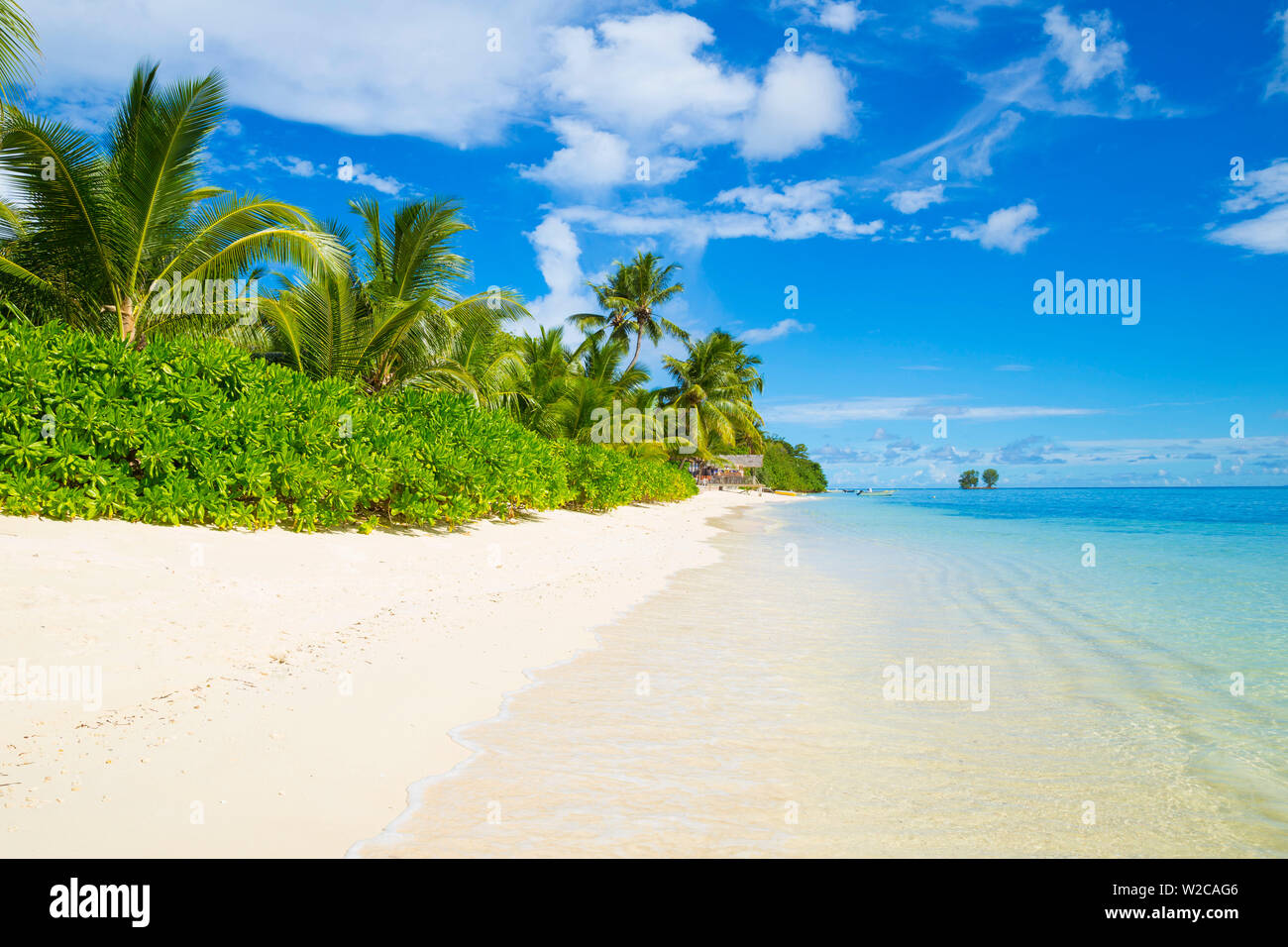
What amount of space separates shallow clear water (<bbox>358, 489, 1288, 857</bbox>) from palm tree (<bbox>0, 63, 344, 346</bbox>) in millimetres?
9524

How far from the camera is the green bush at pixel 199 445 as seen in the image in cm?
659

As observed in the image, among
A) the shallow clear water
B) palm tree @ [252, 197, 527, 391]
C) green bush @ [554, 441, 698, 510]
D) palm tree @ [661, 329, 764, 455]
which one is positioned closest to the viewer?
the shallow clear water

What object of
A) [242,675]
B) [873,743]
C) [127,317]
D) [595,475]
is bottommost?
[873,743]

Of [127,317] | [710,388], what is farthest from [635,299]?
[127,317]

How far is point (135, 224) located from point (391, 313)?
4961mm

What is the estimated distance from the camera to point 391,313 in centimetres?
1549

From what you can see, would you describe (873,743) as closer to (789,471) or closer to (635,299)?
(635,299)

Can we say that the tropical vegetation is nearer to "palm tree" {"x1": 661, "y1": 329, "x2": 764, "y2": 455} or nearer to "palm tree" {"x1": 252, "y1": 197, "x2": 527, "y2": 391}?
"palm tree" {"x1": 252, "y1": 197, "x2": 527, "y2": 391}

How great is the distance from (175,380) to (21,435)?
1566mm

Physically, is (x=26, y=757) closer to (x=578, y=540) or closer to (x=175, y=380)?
(x=175, y=380)

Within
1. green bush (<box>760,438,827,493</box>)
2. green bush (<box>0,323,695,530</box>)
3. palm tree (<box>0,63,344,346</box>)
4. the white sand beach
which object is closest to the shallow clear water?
the white sand beach

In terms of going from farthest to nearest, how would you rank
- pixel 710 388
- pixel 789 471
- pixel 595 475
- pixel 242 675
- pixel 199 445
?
1. pixel 789 471
2. pixel 710 388
3. pixel 595 475
4. pixel 199 445
5. pixel 242 675

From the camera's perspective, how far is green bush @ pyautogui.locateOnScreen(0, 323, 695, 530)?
659 centimetres
